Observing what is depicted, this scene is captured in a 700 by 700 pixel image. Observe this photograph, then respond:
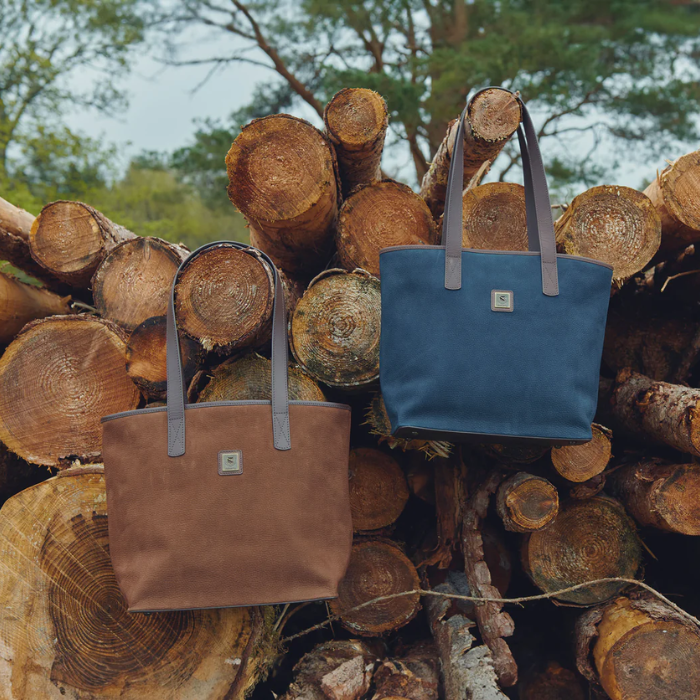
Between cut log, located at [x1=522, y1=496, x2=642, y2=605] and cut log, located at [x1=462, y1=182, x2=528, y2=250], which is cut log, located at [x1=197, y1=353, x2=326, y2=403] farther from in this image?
cut log, located at [x1=522, y1=496, x2=642, y2=605]

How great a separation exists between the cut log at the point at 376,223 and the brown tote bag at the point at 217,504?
2.16 feet

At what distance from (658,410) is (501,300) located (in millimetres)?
810

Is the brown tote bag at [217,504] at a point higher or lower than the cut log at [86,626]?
higher

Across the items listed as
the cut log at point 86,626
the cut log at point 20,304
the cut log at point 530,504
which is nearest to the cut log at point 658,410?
the cut log at point 530,504

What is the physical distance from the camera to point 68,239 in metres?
2.31

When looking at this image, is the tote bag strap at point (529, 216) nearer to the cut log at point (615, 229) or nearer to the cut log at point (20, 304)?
the cut log at point (615, 229)

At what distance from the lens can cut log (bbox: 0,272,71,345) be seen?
2.31 m

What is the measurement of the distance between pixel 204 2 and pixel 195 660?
1026 centimetres

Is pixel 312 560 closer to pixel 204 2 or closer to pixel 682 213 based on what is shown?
pixel 682 213

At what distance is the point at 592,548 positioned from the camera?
81.2 inches

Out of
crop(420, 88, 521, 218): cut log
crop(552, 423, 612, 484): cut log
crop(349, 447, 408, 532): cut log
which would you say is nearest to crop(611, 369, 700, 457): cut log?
crop(552, 423, 612, 484): cut log

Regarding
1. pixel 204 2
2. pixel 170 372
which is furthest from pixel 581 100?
pixel 170 372

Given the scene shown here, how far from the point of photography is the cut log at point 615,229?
1.94 meters

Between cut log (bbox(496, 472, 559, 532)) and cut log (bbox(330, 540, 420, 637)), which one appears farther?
cut log (bbox(330, 540, 420, 637))
